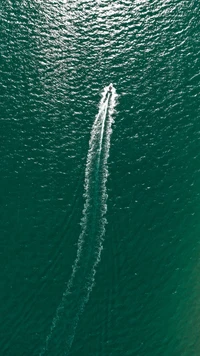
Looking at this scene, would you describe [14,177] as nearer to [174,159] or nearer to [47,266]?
[47,266]

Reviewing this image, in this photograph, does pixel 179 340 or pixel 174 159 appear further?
pixel 174 159

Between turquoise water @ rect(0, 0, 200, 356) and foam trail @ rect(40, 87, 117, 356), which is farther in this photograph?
turquoise water @ rect(0, 0, 200, 356)

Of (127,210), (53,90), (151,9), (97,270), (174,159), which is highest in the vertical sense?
(151,9)

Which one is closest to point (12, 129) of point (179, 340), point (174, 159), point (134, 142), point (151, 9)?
point (134, 142)

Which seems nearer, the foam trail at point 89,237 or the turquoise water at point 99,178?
the foam trail at point 89,237
